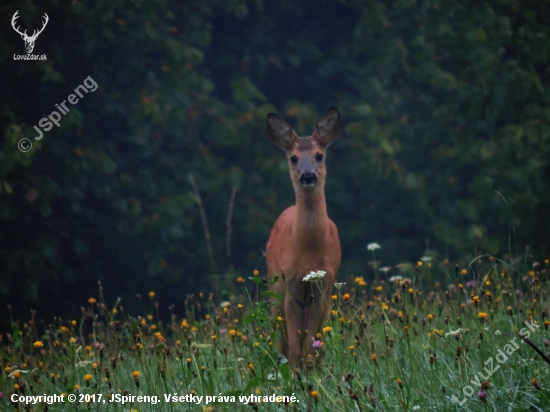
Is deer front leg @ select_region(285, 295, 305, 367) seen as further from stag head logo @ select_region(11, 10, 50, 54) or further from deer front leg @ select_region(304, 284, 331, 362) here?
stag head logo @ select_region(11, 10, 50, 54)

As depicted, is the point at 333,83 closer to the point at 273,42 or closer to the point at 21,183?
the point at 273,42

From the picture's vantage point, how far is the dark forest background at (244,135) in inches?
296

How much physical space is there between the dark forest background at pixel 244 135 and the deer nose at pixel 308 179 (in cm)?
288

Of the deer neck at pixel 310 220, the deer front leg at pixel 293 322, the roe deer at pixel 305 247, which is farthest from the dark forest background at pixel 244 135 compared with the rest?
the deer front leg at pixel 293 322

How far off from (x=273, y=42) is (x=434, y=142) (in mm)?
2542

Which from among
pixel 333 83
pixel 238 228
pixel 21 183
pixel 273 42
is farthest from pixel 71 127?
pixel 333 83

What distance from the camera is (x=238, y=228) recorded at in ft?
31.1
